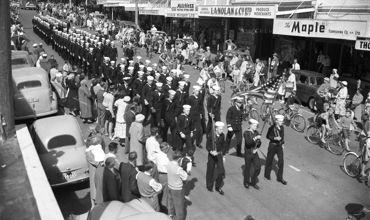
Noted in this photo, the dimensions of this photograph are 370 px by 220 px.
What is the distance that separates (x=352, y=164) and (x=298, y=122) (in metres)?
3.77

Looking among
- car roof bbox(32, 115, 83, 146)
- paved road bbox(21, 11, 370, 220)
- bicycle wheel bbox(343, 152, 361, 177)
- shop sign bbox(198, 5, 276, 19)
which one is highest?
shop sign bbox(198, 5, 276, 19)

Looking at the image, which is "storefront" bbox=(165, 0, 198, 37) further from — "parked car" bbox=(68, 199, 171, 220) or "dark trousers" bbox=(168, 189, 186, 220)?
"parked car" bbox=(68, 199, 171, 220)

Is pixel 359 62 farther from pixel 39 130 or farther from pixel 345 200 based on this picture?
pixel 39 130

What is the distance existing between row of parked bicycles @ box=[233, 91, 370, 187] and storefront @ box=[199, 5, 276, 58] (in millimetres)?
10275

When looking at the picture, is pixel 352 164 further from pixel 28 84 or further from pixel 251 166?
pixel 28 84

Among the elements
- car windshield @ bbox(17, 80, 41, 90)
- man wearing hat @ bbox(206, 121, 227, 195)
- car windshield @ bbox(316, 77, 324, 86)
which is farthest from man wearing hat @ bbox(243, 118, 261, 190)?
car windshield @ bbox(316, 77, 324, 86)

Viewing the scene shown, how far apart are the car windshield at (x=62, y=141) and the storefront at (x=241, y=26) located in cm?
1740

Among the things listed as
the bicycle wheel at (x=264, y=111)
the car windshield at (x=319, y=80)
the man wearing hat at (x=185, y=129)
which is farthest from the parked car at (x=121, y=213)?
the car windshield at (x=319, y=80)

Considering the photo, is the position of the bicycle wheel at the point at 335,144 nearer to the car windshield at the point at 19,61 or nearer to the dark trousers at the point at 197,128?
the dark trousers at the point at 197,128

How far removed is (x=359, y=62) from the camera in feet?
75.3

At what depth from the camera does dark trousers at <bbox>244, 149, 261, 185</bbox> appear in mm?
10445

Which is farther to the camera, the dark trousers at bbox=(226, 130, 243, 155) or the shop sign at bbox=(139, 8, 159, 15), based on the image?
the shop sign at bbox=(139, 8, 159, 15)

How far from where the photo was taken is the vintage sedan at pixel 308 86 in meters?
19.0

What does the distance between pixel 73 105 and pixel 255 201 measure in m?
8.65
